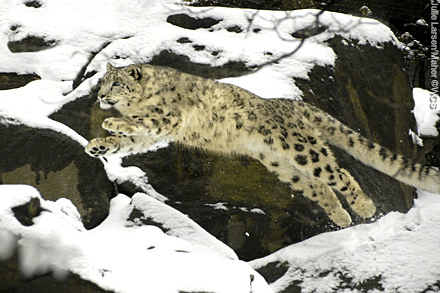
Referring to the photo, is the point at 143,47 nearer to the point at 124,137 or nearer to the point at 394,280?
the point at 124,137

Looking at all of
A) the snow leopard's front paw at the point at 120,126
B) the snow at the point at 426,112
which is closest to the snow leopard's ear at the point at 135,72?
the snow leopard's front paw at the point at 120,126

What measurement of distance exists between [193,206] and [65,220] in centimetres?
316

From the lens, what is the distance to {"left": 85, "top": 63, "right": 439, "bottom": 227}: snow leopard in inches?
279

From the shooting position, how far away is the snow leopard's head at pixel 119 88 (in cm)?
705

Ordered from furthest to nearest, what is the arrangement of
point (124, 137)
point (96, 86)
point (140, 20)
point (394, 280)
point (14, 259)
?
point (140, 20)
point (96, 86)
point (124, 137)
point (394, 280)
point (14, 259)

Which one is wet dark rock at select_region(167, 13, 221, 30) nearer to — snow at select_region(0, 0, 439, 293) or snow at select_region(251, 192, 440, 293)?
snow at select_region(0, 0, 439, 293)

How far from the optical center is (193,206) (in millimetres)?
7535

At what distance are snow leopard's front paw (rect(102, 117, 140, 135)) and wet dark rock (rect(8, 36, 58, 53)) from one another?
3.22 meters

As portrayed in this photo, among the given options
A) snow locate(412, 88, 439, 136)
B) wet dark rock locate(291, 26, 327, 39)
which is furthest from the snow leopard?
snow locate(412, 88, 439, 136)

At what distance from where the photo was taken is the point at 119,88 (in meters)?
7.09

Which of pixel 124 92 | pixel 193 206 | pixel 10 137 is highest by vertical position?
pixel 124 92

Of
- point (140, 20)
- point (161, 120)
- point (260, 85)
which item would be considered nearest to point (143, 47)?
point (140, 20)

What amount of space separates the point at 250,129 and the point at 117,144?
4.42 feet

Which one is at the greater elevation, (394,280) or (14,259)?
(14,259)
